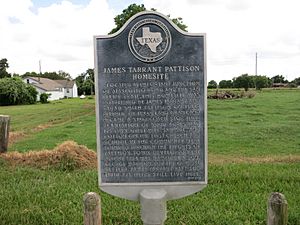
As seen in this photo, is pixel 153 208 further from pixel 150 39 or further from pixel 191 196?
pixel 191 196

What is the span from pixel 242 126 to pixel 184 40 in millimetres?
12214

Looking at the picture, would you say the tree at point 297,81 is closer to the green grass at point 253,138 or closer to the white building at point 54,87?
the white building at point 54,87

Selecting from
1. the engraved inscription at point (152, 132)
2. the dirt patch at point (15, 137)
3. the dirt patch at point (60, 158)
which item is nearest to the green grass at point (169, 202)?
the dirt patch at point (60, 158)

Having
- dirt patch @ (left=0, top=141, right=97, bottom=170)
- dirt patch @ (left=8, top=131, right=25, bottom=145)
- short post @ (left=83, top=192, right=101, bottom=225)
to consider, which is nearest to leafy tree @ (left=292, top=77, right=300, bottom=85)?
dirt patch @ (left=8, top=131, right=25, bottom=145)

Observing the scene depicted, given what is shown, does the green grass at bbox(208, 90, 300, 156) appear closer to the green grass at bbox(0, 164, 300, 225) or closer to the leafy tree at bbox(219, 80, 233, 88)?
the green grass at bbox(0, 164, 300, 225)

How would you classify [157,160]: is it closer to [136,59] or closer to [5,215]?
[136,59]

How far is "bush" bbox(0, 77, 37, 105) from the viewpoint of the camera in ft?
155

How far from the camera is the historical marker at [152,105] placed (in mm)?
3898

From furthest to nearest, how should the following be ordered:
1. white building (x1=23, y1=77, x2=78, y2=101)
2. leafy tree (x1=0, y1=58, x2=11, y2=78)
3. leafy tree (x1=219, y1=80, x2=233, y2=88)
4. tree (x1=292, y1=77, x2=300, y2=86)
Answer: tree (x1=292, y1=77, x2=300, y2=86), leafy tree (x1=219, y1=80, x2=233, y2=88), leafy tree (x1=0, y1=58, x2=11, y2=78), white building (x1=23, y1=77, x2=78, y2=101)

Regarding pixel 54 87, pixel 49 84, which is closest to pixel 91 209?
pixel 54 87

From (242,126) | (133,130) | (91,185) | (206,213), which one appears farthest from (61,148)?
(242,126)

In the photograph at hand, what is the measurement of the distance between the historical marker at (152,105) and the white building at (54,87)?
62002mm

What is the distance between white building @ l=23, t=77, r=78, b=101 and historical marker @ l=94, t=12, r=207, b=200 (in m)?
62.0

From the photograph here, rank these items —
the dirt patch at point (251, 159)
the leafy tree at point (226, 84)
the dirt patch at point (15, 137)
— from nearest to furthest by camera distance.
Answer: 1. the dirt patch at point (251, 159)
2. the dirt patch at point (15, 137)
3. the leafy tree at point (226, 84)
